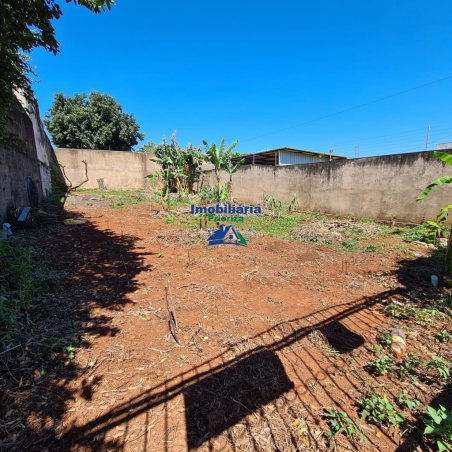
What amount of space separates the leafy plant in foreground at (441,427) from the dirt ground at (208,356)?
158 mm

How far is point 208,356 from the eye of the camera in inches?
88.7

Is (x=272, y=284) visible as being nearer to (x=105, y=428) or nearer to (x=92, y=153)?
(x=105, y=428)

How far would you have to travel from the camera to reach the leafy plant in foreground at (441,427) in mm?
1409

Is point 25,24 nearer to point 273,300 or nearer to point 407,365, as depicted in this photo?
point 273,300

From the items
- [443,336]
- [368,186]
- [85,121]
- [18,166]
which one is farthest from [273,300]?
[85,121]

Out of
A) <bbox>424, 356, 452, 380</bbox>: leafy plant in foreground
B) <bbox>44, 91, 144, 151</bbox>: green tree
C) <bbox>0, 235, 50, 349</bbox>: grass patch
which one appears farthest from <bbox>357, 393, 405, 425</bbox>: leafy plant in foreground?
<bbox>44, 91, 144, 151</bbox>: green tree

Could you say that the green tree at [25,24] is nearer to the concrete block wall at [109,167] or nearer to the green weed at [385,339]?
the green weed at [385,339]

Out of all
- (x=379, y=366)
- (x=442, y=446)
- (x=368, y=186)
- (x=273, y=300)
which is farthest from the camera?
(x=368, y=186)

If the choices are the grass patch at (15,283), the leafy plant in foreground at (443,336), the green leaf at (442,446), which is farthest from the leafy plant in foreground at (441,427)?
the grass patch at (15,283)

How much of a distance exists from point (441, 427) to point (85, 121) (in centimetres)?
2164

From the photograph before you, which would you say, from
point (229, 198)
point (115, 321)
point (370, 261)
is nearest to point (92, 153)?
point (229, 198)

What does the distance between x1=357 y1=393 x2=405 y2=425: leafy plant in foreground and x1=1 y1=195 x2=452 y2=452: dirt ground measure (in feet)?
0.18

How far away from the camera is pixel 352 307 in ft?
10.4

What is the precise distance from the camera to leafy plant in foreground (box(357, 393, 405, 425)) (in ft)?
5.41
